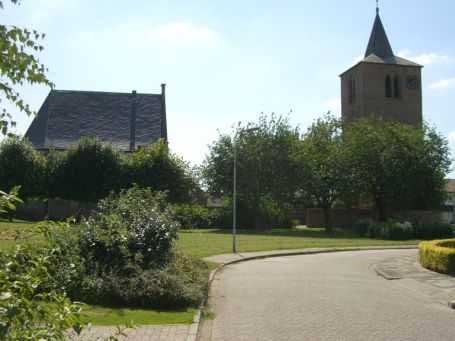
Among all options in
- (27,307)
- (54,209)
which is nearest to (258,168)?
(54,209)

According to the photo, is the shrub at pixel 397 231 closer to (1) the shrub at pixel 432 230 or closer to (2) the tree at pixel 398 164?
(1) the shrub at pixel 432 230

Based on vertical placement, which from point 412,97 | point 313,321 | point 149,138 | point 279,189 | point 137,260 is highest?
point 412,97

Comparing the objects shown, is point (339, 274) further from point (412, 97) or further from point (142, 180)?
point (412, 97)

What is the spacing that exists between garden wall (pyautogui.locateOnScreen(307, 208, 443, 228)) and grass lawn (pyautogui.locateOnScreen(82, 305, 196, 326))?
4318 cm

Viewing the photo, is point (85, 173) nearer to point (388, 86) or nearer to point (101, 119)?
→ point (101, 119)

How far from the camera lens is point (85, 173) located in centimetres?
4172

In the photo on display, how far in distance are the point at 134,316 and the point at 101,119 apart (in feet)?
160

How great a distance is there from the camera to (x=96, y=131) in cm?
5562

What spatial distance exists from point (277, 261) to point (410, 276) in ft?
20.5

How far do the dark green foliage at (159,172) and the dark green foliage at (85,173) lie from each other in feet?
4.41

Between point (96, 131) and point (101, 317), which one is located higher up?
point (96, 131)

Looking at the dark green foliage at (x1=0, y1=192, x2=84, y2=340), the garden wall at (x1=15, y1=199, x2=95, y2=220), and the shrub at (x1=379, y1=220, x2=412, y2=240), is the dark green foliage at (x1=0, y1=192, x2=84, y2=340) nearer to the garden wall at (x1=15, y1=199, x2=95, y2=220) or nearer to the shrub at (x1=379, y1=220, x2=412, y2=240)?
the shrub at (x1=379, y1=220, x2=412, y2=240)

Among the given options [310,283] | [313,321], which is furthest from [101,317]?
[310,283]

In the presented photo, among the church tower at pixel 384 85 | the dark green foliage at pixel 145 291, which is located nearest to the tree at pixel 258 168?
the church tower at pixel 384 85
